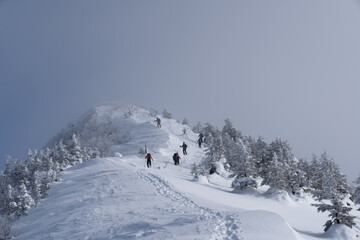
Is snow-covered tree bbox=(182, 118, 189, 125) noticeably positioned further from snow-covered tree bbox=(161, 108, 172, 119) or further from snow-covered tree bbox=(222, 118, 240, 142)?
snow-covered tree bbox=(222, 118, 240, 142)

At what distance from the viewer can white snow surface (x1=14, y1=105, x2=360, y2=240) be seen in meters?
10.7

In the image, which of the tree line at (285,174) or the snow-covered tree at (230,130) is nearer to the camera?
the tree line at (285,174)

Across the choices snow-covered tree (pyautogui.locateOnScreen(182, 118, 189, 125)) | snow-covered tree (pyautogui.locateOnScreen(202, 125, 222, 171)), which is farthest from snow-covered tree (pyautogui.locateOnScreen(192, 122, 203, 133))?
snow-covered tree (pyautogui.locateOnScreen(202, 125, 222, 171))

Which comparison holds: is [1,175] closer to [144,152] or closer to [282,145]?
[144,152]

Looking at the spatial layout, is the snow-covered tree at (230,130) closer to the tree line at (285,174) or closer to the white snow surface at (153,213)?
the tree line at (285,174)

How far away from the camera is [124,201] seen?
53.3ft

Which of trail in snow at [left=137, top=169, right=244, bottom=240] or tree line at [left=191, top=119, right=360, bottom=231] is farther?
tree line at [left=191, top=119, right=360, bottom=231]

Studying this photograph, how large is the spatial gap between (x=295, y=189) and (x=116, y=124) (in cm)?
5004

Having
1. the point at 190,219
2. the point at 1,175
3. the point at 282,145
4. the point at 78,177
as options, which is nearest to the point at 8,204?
the point at 78,177

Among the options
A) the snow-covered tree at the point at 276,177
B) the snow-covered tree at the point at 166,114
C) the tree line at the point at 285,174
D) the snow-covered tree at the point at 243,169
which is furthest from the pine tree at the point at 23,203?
the snow-covered tree at the point at 166,114

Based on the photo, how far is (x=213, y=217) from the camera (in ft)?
40.2

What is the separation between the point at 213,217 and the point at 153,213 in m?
3.18

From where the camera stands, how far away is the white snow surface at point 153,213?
10.7 m

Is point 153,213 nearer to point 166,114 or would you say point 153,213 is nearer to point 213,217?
point 213,217
